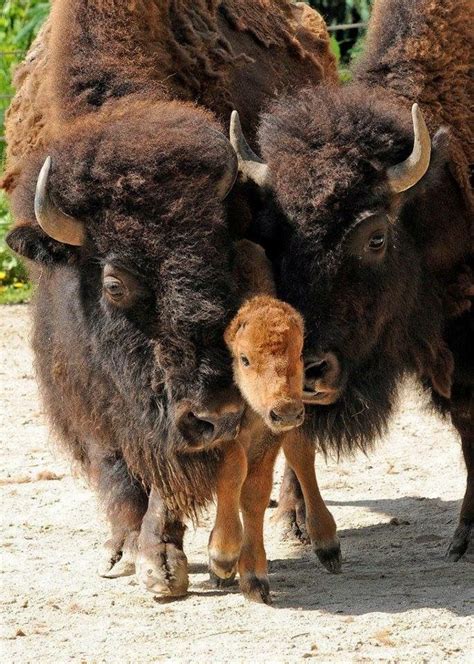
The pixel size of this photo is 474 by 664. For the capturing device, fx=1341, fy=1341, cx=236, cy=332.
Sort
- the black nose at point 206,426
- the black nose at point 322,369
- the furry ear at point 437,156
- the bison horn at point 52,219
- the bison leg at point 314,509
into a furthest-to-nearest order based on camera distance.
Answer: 1. the bison leg at point 314,509
2. the furry ear at point 437,156
3. the black nose at point 322,369
4. the bison horn at point 52,219
5. the black nose at point 206,426

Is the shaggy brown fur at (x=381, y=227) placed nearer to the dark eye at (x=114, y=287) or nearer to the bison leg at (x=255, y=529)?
the bison leg at (x=255, y=529)

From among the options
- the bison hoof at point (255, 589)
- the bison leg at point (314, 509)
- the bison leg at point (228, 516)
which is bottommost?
the bison leg at point (314, 509)

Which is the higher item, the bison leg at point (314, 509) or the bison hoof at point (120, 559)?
the bison leg at point (314, 509)

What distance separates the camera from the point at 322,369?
17.7 ft

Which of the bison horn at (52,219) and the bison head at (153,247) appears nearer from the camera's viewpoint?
the bison head at (153,247)

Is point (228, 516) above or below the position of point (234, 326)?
below

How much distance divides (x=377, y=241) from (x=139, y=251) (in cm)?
110

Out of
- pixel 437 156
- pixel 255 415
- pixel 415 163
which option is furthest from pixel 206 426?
pixel 437 156

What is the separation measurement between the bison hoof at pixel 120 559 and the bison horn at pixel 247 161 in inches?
65.6

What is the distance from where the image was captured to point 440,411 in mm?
6500

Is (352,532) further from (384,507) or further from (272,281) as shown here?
(272,281)

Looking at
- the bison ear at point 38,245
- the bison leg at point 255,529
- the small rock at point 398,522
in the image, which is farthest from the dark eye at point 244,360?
the small rock at point 398,522

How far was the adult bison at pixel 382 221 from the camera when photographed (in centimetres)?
543

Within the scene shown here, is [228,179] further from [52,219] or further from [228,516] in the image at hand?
[228,516]
